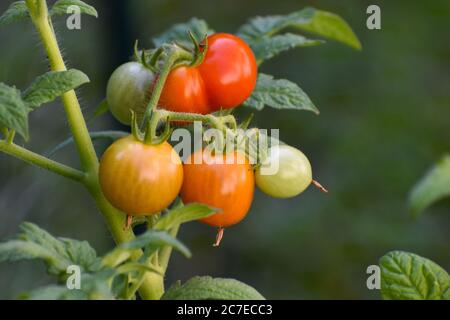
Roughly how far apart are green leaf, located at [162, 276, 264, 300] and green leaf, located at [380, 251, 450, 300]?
14cm

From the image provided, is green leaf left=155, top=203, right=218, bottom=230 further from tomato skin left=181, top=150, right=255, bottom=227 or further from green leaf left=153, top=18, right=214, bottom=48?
green leaf left=153, top=18, right=214, bottom=48

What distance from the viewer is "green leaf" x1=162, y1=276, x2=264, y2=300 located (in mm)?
860

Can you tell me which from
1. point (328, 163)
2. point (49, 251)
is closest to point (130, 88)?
point (49, 251)

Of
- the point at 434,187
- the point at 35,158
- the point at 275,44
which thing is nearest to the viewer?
the point at 434,187

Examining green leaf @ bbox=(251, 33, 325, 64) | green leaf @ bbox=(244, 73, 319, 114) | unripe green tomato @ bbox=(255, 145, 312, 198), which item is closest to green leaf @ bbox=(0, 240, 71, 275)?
unripe green tomato @ bbox=(255, 145, 312, 198)

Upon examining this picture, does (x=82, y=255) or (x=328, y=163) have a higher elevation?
(x=82, y=255)

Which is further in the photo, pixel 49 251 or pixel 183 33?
pixel 183 33

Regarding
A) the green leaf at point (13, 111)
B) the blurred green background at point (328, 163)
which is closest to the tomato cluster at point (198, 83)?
the green leaf at point (13, 111)

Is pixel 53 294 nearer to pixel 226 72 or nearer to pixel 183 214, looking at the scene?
pixel 183 214

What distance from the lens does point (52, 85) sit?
2.94 ft

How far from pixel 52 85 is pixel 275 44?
51 cm
